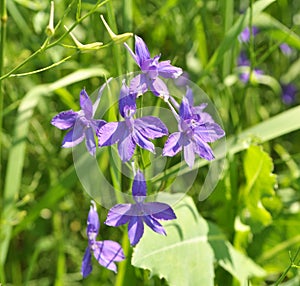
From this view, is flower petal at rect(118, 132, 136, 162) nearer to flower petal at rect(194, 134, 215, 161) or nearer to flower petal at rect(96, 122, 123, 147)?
flower petal at rect(96, 122, 123, 147)

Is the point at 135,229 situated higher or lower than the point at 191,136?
lower

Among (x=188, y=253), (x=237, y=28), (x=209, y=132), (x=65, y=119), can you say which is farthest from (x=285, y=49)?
(x=65, y=119)

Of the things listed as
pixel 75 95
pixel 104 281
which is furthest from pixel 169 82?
pixel 104 281

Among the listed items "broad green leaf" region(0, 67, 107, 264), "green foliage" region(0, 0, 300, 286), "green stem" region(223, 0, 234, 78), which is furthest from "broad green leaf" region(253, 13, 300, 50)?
"broad green leaf" region(0, 67, 107, 264)

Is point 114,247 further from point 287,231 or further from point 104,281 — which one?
point 287,231

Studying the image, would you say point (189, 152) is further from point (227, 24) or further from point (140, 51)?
point (227, 24)

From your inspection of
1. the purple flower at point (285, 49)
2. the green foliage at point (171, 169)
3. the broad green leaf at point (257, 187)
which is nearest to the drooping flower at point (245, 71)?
the green foliage at point (171, 169)

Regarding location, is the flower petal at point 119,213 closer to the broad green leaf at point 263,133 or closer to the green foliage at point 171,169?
the green foliage at point 171,169
